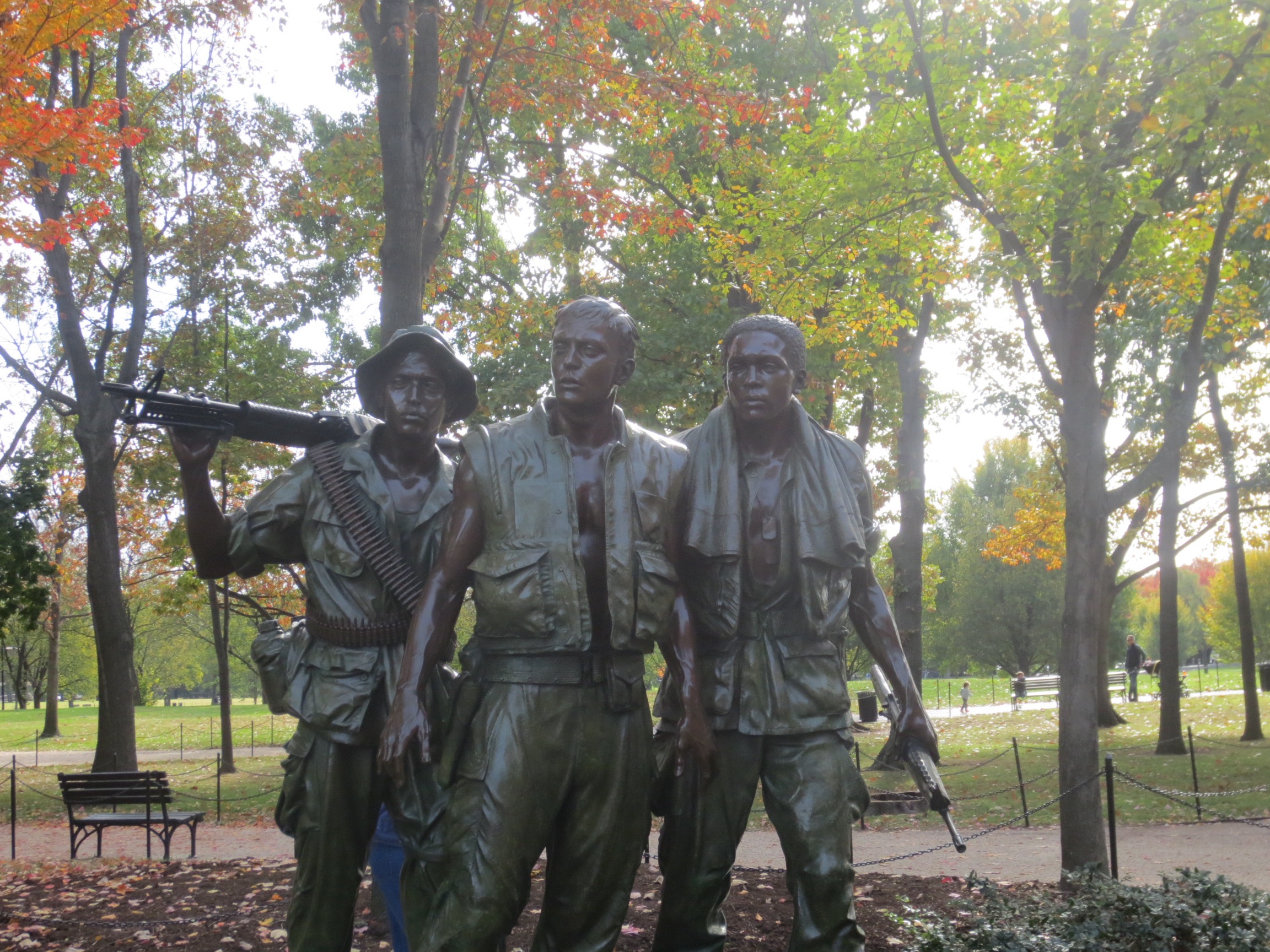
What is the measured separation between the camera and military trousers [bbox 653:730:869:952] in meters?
3.50

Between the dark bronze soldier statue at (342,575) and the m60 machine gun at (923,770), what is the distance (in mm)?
1699

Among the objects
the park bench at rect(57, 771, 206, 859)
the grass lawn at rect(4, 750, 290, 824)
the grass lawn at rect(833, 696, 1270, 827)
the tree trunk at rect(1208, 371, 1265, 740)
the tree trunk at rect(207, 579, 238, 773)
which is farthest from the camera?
the tree trunk at rect(207, 579, 238, 773)

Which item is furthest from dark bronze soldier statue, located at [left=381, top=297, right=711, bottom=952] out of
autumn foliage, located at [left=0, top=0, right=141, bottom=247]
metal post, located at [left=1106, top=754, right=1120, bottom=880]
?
autumn foliage, located at [left=0, top=0, right=141, bottom=247]

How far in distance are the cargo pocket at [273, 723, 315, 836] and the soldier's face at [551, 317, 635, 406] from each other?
143 centimetres

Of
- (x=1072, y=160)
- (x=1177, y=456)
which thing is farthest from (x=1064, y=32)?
(x=1177, y=456)

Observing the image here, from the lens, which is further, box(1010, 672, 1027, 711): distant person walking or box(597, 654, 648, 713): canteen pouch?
box(1010, 672, 1027, 711): distant person walking

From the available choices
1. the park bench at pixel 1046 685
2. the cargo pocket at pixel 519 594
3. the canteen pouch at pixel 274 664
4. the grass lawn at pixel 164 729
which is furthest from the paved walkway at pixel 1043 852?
the park bench at pixel 1046 685

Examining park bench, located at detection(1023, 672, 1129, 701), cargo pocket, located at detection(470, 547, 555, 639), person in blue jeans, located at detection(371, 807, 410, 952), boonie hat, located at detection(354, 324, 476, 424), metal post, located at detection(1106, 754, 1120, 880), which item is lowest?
park bench, located at detection(1023, 672, 1129, 701)

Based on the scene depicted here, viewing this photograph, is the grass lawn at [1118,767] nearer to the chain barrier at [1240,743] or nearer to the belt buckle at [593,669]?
the chain barrier at [1240,743]

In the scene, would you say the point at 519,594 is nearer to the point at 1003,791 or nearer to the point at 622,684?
the point at 622,684

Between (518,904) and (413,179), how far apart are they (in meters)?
4.97

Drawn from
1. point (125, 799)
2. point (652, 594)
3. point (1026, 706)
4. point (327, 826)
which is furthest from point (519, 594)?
point (1026, 706)

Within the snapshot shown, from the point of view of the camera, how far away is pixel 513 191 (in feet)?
45.5

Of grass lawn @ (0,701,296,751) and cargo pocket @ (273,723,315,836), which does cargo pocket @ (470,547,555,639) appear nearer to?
cargo pocket @ (273,723,315,836)
